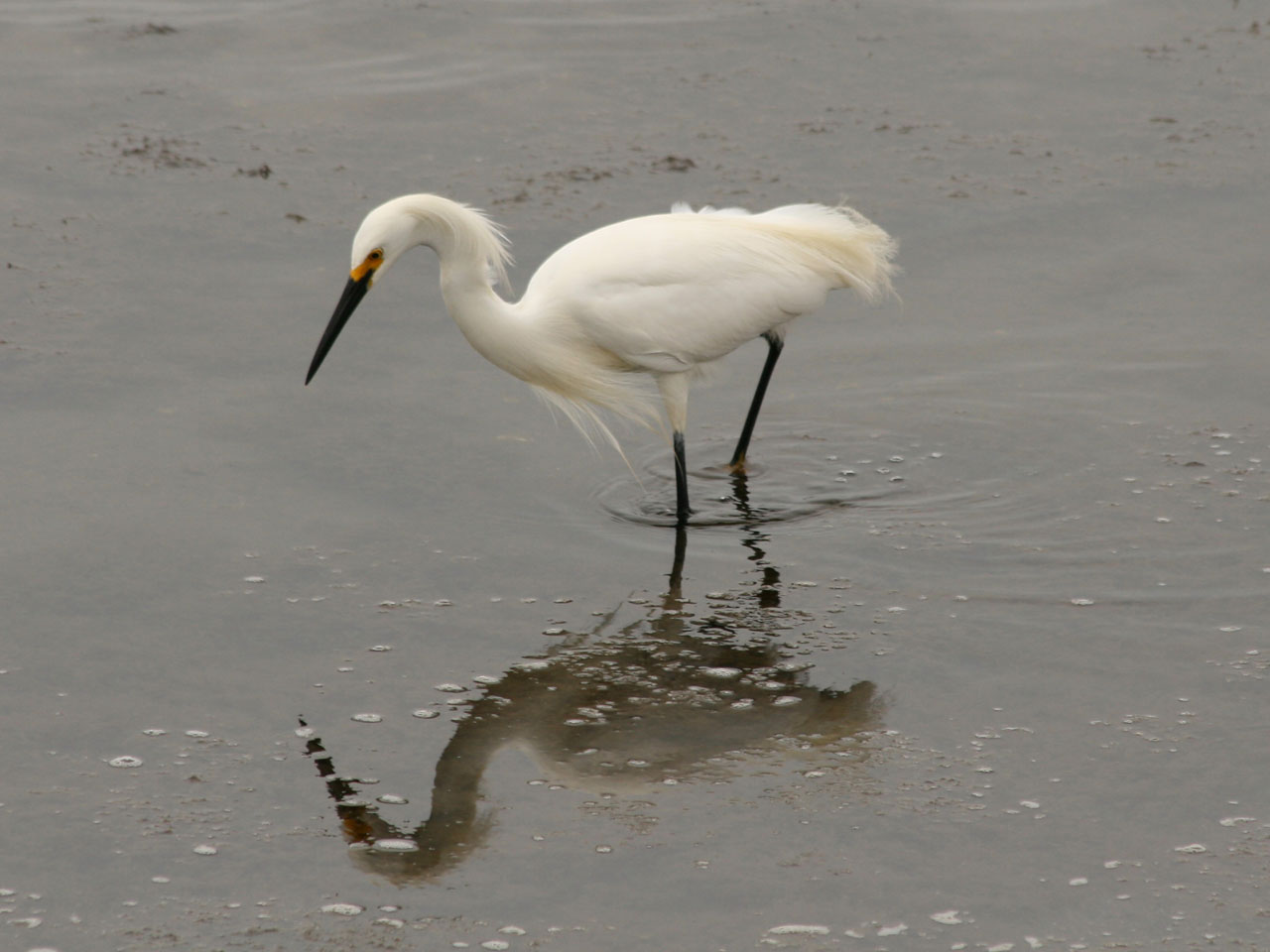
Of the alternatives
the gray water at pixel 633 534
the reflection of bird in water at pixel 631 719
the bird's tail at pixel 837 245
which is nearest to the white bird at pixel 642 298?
the bird's tail at pixel 837 245

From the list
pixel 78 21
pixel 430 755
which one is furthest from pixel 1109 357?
pixel 78 21

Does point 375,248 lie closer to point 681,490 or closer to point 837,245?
point 681,490

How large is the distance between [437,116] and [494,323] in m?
4.28

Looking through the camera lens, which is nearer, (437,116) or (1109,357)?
(1109,357)

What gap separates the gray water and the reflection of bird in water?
0.02m

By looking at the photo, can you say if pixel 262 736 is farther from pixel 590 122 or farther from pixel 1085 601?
pixel 590 122

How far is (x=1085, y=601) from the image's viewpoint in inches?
216

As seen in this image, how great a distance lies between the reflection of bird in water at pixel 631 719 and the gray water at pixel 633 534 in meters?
0.02

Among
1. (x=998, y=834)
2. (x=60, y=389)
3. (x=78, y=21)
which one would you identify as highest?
(x=78, y=21)

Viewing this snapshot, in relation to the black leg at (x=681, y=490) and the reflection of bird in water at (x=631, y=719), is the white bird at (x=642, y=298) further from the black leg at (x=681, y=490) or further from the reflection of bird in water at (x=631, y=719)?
the reflection of bird in water at (x=631, y=719)

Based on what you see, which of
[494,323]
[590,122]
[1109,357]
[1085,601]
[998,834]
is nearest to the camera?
[998,834]

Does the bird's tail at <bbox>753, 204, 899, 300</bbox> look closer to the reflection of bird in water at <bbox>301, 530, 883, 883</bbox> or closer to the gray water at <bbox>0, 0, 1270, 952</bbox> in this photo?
the gray water at <bbox>0, 0, 1270, 952</bbox>

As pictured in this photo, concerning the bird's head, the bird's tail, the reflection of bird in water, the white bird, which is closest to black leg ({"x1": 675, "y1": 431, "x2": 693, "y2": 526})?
the white bird

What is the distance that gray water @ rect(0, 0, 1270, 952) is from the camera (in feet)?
13.5
